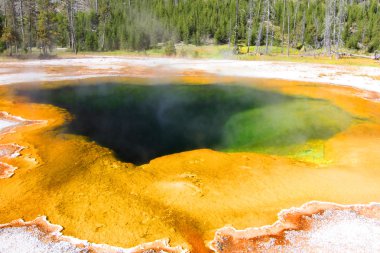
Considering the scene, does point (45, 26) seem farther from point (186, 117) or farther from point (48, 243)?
point (48, 243)

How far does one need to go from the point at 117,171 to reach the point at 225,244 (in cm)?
443

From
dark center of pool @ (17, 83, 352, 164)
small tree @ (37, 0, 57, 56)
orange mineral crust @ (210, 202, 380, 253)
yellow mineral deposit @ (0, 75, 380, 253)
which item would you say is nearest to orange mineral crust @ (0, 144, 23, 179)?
yellow mineral deposit @ (0, 75, 380, 253)

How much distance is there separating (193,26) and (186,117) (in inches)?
2293

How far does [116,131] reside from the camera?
47.7ft

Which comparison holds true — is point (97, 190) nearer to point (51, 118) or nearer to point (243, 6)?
point (51, 118)

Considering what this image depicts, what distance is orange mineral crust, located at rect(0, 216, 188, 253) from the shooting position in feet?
19.7

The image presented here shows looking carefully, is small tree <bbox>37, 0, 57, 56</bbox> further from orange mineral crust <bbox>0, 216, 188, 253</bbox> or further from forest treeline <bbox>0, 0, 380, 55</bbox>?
orange mineral crust <bbox>0, 216, 188, 253</bbox>

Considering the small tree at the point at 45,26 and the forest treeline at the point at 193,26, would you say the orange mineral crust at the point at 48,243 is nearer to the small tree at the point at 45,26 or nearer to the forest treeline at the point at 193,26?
the small tree at the point at 45,26

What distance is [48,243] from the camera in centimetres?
617

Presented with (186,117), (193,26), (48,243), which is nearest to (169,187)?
(48,243)

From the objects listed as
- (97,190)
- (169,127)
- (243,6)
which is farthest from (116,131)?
(243,6)

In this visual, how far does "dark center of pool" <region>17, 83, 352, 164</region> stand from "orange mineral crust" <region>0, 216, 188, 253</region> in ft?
15.4

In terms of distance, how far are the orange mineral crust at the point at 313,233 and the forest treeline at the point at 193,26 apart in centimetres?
5476

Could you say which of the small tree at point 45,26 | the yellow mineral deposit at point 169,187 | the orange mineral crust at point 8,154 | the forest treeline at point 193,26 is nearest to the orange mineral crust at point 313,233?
the yellow mineral deposit at point 169,187
